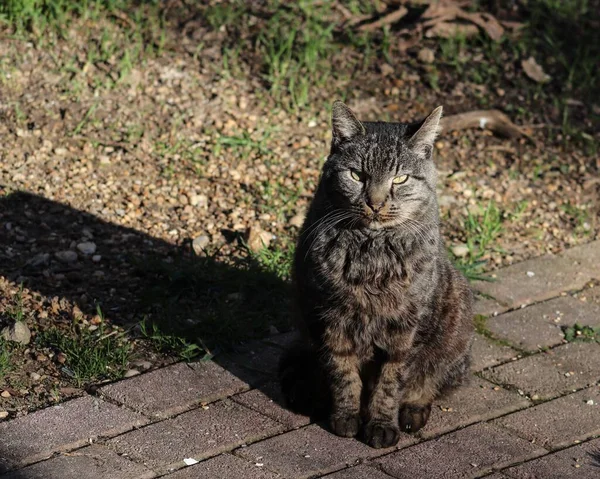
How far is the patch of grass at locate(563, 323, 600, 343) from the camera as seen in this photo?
184 inches

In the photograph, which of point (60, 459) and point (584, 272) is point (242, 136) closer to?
point (584, 272)

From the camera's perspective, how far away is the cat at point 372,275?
378 cm

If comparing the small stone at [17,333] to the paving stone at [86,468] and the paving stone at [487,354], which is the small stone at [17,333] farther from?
the paving stone at [487,354]

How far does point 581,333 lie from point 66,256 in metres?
2.52

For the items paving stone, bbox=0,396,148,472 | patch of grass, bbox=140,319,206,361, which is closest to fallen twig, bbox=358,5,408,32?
patch of grass, bbox=140,319,206,361

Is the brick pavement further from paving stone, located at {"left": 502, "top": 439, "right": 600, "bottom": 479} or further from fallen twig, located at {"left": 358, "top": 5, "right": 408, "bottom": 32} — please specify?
fallen twig, located at {"left": 358, "top": 5, "right": 408, "bottom": 32}

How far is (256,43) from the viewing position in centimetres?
659

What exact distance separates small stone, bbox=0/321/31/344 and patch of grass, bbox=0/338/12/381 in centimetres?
5

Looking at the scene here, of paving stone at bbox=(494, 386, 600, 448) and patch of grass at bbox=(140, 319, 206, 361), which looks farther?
patch of grass at bbox=(140, 319, 206, 361)

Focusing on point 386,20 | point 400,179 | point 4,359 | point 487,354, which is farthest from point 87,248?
point 386,20

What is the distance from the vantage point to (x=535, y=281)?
5180 millimetres

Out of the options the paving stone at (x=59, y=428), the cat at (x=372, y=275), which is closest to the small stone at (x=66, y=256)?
the paving stone at (x=59, y=428)

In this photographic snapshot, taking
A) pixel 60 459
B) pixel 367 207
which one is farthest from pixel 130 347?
pixel 367 207

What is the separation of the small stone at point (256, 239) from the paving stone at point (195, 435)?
1.33 m
